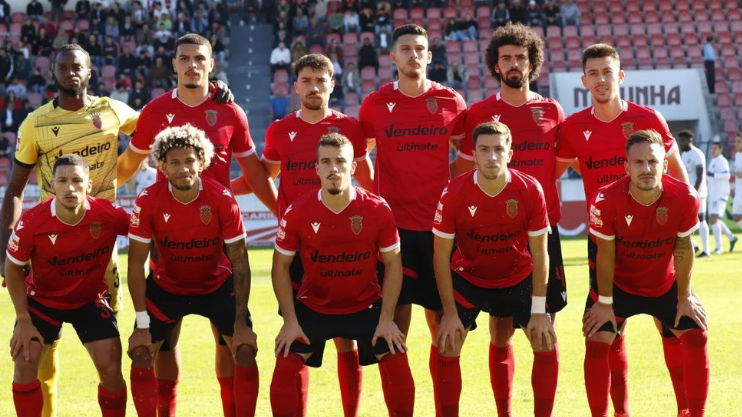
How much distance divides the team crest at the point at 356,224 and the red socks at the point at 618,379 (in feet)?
6.11

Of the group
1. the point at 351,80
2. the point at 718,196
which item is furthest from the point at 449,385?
the point at 351,80

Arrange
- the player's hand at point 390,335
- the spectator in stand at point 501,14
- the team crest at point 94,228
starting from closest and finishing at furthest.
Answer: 1. the player's hand at point 390,335
2. the team crest at point 94,228
3. the spectator in stand at point 501,14

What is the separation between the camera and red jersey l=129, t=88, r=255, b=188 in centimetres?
618

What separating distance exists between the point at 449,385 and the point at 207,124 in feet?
7.54

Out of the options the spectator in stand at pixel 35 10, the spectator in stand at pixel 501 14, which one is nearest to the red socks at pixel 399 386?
the spectator in stand at pixel 501 14

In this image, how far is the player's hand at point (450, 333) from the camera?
18.3 feet

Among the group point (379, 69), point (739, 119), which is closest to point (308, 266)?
point (379, 69)

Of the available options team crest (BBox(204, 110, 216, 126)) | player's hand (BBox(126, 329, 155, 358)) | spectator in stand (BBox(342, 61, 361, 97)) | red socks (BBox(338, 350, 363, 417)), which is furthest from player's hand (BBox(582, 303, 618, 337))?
spectator in stand (BBox(342, 61, 361, 97))

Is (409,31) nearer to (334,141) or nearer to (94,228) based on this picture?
(334,141)

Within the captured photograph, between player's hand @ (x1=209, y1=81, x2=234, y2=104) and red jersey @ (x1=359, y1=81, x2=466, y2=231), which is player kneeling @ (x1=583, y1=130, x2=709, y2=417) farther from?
player's hand @ (x1=209, y1=81, x2=234, y2=104)

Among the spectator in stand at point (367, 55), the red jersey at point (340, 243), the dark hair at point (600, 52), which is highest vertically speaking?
the spectator in stand at point (367, 55)

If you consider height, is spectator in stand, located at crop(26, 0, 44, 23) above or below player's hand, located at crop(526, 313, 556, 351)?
above

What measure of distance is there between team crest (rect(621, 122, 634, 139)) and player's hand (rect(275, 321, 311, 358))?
249 centimetres

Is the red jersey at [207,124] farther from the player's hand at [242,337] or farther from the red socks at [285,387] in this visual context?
the red socks at [285,387]
